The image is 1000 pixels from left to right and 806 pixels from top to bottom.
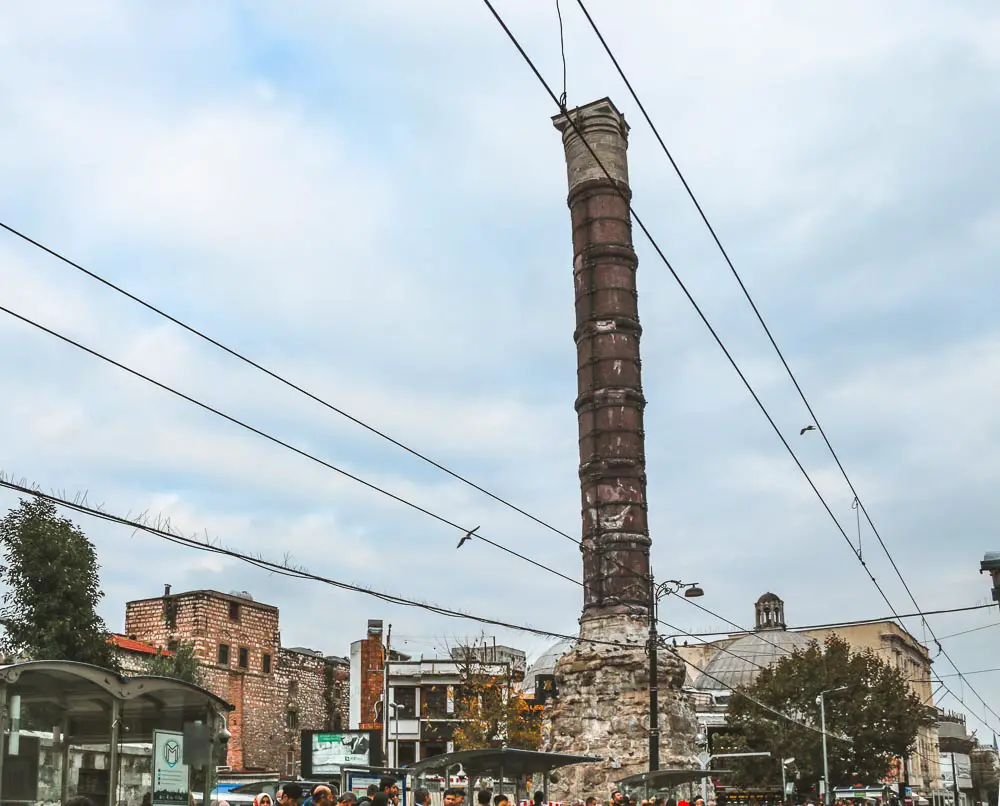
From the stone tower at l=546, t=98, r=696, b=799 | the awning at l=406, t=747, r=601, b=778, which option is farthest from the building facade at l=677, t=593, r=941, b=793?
the awning at l=406, t=747, r=601, b=778

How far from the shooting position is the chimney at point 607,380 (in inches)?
1256

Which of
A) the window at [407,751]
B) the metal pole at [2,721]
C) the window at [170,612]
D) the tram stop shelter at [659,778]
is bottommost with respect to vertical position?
the window at [407,751]

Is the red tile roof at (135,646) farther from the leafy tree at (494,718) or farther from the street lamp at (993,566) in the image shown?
the street lamp at (993,566)

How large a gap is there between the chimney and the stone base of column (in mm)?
557

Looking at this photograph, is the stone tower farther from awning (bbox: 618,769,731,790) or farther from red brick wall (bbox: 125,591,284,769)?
red brick wall (bbox: 125,591,284,769)

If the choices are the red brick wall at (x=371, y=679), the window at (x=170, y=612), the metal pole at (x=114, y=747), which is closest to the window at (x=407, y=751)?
the red brick wall at (x=371, y=679)

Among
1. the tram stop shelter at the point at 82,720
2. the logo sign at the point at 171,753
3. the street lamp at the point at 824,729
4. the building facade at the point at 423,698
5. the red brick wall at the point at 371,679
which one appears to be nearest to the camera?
the tram stop shelter at the point at 82,720

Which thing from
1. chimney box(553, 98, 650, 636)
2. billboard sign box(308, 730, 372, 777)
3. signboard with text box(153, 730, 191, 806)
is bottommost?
billboard sign box(308, 730, 372, 777)

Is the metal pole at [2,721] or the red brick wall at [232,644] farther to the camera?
the red brick wall at [232,644]

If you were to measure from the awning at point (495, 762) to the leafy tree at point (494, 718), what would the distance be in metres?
32.5

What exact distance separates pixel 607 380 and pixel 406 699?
1482 inches

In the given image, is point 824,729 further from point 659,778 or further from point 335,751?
point 335,751

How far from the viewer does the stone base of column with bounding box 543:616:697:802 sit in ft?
101

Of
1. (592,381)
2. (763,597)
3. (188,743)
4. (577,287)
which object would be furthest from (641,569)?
(763,597)
